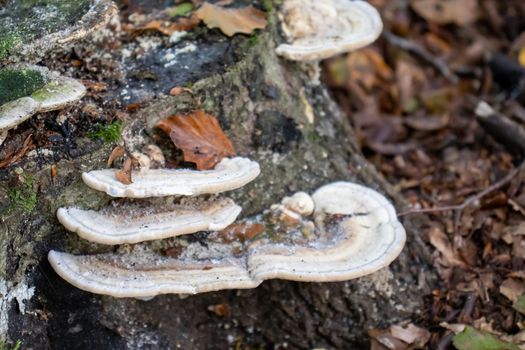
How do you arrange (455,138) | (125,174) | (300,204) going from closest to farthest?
(125,174) → (300,204) → (455,138)

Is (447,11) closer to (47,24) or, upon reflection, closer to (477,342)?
(477,342)

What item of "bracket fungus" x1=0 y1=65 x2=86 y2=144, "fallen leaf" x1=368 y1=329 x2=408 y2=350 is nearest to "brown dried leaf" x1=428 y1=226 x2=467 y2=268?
"fallen leaf" x1=368 y1=329 x2=408 y2=350

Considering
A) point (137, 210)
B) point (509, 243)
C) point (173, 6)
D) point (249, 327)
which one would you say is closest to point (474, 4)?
point (509, 243)

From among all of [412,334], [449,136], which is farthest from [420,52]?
[412,334]

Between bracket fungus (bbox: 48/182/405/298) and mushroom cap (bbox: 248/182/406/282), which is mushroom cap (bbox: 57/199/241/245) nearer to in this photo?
bracket fungus (bbox: 48/182/405/298)

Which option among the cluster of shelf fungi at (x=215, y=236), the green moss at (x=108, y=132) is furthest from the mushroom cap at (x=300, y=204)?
the green moss at (x=108, y=132)

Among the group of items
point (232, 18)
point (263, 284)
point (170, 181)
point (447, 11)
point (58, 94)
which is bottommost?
point (447, 11)
